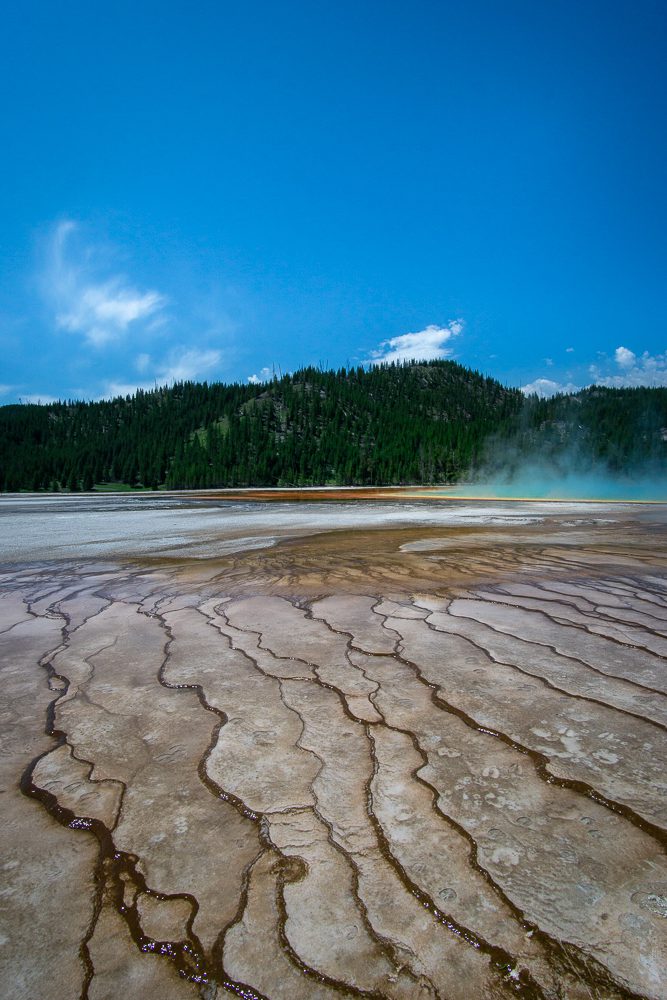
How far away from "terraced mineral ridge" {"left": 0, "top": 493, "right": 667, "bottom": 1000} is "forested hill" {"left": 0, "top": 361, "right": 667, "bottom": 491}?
10421 cm

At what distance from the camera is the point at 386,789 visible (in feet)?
6.73

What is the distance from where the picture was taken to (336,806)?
6.40ft

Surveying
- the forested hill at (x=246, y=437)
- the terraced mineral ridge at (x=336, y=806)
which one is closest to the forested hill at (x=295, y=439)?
the forested hill at (x=246, y=437)

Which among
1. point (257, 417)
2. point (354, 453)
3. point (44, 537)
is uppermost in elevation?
point (257, 417)

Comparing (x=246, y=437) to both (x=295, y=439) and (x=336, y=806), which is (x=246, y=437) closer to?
(x=295, y=439)

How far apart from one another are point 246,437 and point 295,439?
554 inches

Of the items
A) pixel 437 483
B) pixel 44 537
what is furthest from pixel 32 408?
pixel 44 537

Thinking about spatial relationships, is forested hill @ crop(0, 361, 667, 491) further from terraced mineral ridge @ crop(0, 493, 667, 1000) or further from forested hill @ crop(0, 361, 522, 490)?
terraced mineral ridge @ crop(0, 493, 667, 1000)

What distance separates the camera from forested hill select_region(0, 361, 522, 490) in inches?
4483

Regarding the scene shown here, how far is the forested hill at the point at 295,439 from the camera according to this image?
359 feet

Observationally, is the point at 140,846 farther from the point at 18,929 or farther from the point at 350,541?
the point at 350,541

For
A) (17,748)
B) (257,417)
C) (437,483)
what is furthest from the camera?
(257,417)

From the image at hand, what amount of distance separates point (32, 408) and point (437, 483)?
157550 mm

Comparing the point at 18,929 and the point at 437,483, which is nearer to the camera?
the point at 18,929
